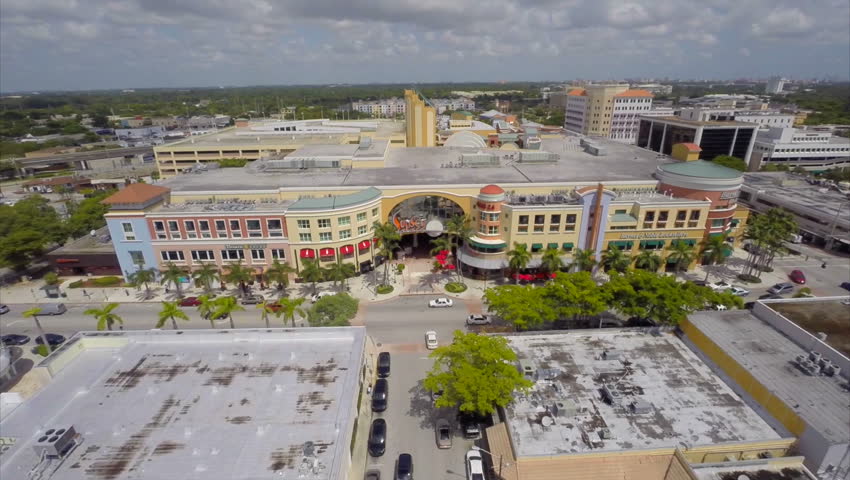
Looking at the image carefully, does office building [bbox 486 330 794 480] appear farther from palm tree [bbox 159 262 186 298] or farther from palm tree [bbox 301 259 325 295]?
palm tree [bbox 159 262 186 298]

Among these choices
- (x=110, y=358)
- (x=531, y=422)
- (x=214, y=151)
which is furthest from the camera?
(x=214, y=151)

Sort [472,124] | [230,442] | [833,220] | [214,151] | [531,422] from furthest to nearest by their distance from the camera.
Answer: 1. [472,124]
2. [214,151]
3. [833,220]
4. [531,422]
5. [230,442]

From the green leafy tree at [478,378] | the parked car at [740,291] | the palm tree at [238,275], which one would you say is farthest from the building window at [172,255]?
the parked car at [740,291]

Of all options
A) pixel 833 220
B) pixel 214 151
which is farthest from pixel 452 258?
pixel 214 151

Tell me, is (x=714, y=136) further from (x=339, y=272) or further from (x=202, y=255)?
(x=202, y=255)

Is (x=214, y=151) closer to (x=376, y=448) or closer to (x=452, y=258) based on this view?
(x=452, y=258)

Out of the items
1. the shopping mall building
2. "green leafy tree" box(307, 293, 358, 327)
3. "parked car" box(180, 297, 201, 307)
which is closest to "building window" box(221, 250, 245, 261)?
the shopping mall building
